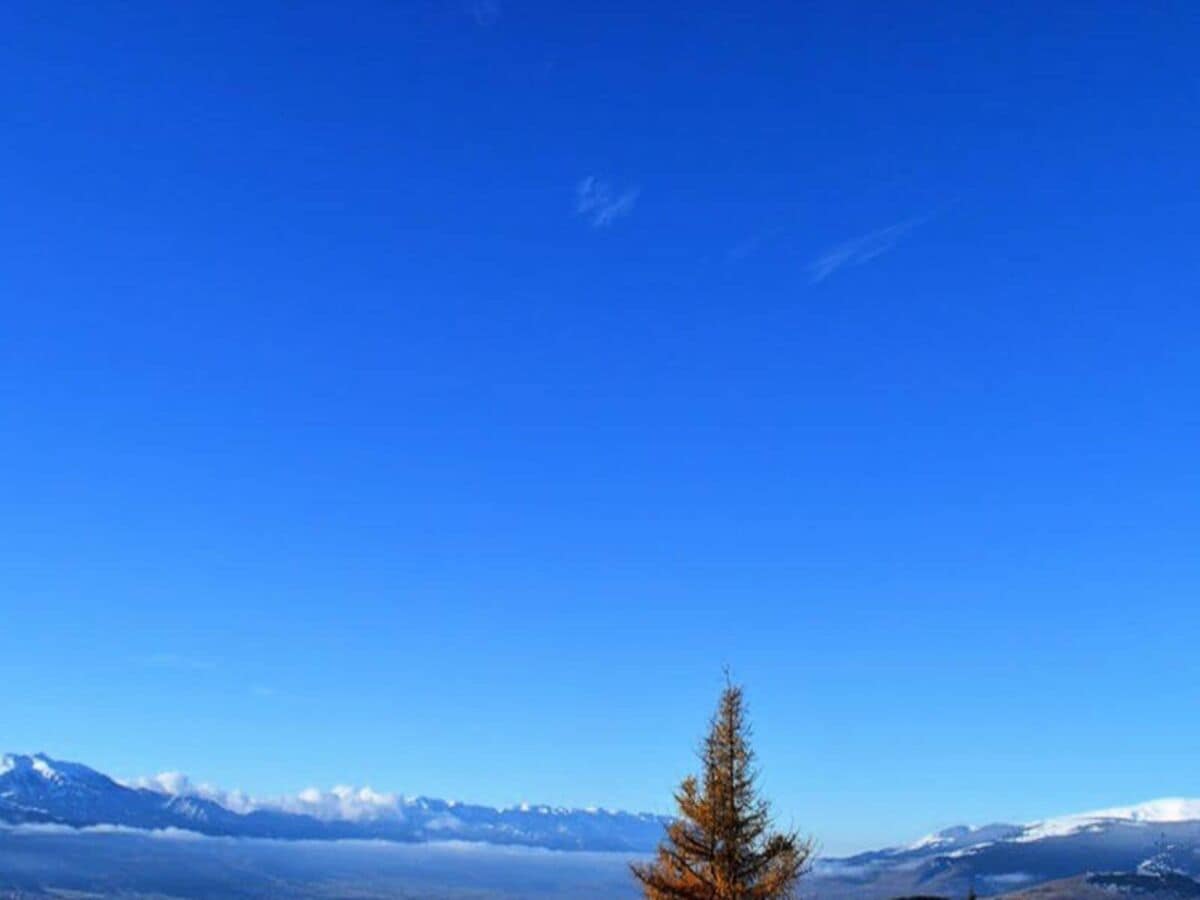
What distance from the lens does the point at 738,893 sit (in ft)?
99.1

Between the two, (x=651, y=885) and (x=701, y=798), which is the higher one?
(x=701, y=798)

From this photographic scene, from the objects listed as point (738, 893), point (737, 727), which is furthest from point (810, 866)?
point (737, 727)

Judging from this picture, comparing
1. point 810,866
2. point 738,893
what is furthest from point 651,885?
point 810,866

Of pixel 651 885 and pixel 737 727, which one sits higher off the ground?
pixel 737 727

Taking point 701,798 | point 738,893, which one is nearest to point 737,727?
point 701,798

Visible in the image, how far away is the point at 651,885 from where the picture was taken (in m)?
31.2

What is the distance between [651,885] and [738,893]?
7.88ft

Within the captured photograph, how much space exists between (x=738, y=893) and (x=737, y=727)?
13.8ft

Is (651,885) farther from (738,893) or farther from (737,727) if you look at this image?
(737,727)

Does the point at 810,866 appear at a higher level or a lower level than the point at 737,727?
lower

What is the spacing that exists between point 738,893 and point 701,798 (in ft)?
8.26

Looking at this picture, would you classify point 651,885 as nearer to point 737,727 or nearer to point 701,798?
point 701,798

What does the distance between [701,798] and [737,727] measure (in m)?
2.12

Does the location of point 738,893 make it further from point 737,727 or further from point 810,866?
point 737,727
